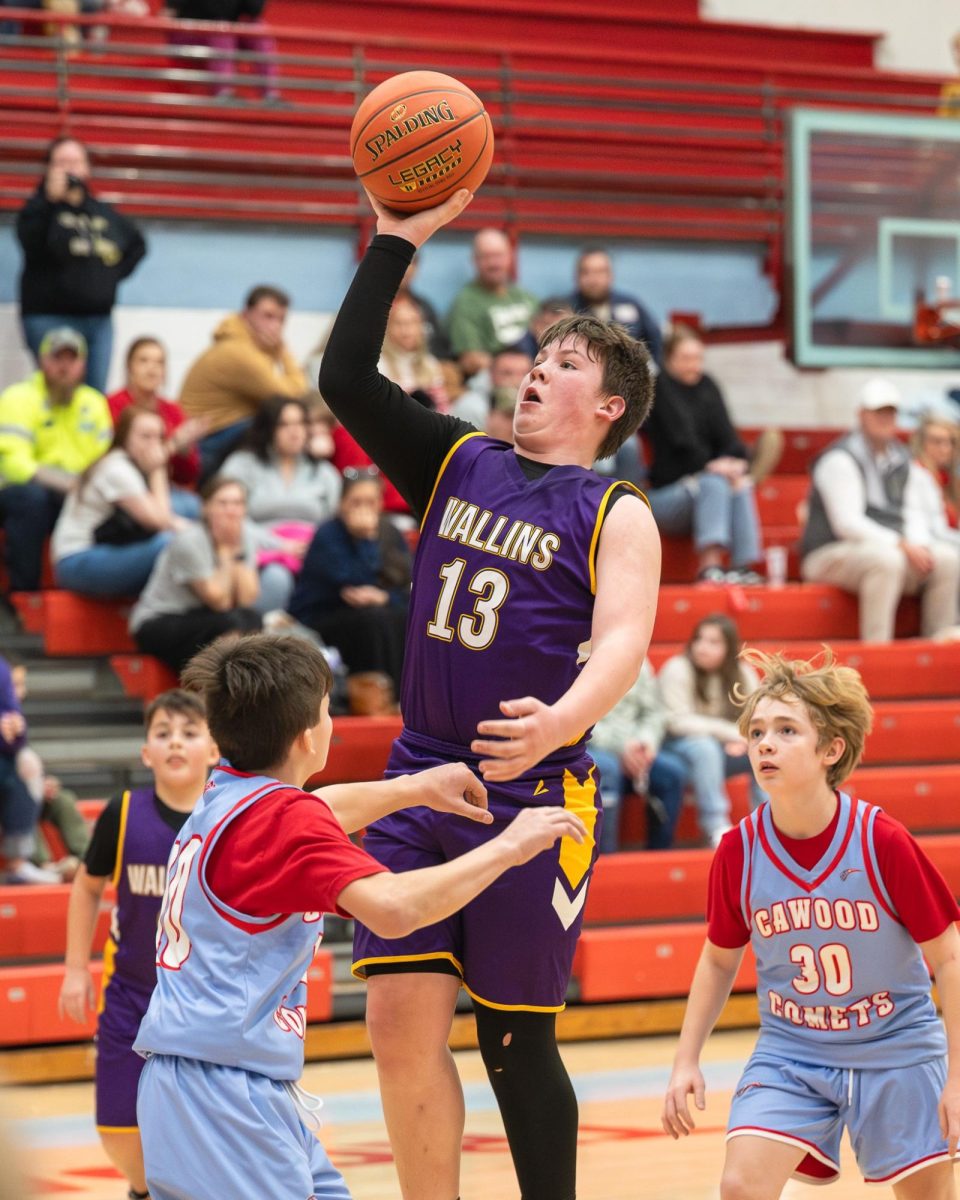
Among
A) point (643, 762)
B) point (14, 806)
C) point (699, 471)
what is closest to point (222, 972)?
point (14, 806)

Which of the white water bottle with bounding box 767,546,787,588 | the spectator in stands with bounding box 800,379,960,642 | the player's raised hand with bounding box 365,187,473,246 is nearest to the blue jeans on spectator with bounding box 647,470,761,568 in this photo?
the white water bottle with bounding box 767,546,787,588

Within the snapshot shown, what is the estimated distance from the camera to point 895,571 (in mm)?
8664

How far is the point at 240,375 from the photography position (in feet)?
28.3

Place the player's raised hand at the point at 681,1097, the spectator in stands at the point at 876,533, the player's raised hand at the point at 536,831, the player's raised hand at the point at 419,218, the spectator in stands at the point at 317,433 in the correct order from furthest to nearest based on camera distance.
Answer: the spectator in stands at the point at 876,533 < the spectator in stands at the point at 317,433 < the player's raised hand at the point at 681,1097 < the player's raised hand at the point at 419,218 < the player's raised hand at the point at 536,831

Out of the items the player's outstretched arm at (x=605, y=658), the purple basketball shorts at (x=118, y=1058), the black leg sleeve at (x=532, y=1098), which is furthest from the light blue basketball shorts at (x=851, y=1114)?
the purple basketball shorts at (x=118, y=1058)

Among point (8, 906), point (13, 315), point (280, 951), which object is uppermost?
point (13, 315)

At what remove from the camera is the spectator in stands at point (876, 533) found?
8.71 meters

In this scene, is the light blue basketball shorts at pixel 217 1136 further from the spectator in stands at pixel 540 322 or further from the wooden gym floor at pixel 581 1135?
the spectator in stands at pixel 540 322

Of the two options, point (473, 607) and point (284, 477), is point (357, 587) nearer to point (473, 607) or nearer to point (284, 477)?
point (284, 477)

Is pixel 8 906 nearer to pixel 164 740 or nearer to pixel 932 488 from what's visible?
pixel 164 740

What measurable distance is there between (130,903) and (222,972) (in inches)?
73.5

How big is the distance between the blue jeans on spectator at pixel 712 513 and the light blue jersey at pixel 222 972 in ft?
20.6

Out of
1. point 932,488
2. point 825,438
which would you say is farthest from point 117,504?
point 825,438

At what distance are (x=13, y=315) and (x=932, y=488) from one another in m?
5.06
